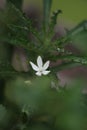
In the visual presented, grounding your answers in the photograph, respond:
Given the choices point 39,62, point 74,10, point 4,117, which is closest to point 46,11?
point 39,62

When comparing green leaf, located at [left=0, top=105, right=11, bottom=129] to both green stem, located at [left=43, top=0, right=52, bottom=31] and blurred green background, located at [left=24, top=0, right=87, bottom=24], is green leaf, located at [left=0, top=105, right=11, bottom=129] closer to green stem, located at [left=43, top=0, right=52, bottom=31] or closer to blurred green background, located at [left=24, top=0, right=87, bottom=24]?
green stem, located at [left=43, top=0, right=52, bottom=31]

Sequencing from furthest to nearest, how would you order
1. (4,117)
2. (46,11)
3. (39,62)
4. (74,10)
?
1. (74,10)
2. (46,11)
3. (39,62)
4. (4,117)

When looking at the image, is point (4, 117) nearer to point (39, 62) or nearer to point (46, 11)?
point (39, 62)

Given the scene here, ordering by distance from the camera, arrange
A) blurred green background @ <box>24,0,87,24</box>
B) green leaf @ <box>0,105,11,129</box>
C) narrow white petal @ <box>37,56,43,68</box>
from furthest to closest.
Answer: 1. blurred green background @ <box>24,0,87,24</box>
2. narrow white petal @ <box>37,56,43,68</box>
3. green leaf @ <box>0,105,11,129</box>

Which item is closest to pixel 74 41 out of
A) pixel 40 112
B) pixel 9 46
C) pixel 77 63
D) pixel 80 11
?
pixel 77 63

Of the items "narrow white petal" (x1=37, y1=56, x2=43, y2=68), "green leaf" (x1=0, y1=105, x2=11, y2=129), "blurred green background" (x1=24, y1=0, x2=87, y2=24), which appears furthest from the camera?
"blurred green background" (x1=24, y1=0, x2=87, y2=24)

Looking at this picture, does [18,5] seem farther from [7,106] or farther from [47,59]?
[7,106]

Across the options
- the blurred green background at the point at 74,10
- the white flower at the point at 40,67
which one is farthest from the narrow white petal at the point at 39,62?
the blurred green background at the point at 74,10

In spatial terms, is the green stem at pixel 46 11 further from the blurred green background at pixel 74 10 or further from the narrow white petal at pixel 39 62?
the blurred green background at pixel 74 10

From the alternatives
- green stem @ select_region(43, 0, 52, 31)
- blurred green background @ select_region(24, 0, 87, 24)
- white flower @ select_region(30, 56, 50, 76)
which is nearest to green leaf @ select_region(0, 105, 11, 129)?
white flower @ select_region(30, 56, 50, 76)

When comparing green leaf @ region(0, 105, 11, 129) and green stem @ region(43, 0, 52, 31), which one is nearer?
green leaf @ region(0, 105, 11, 129)

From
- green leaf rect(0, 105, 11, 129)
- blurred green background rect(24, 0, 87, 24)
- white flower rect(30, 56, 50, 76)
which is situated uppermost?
blurred green background rect(24, 0, 87, 24)
